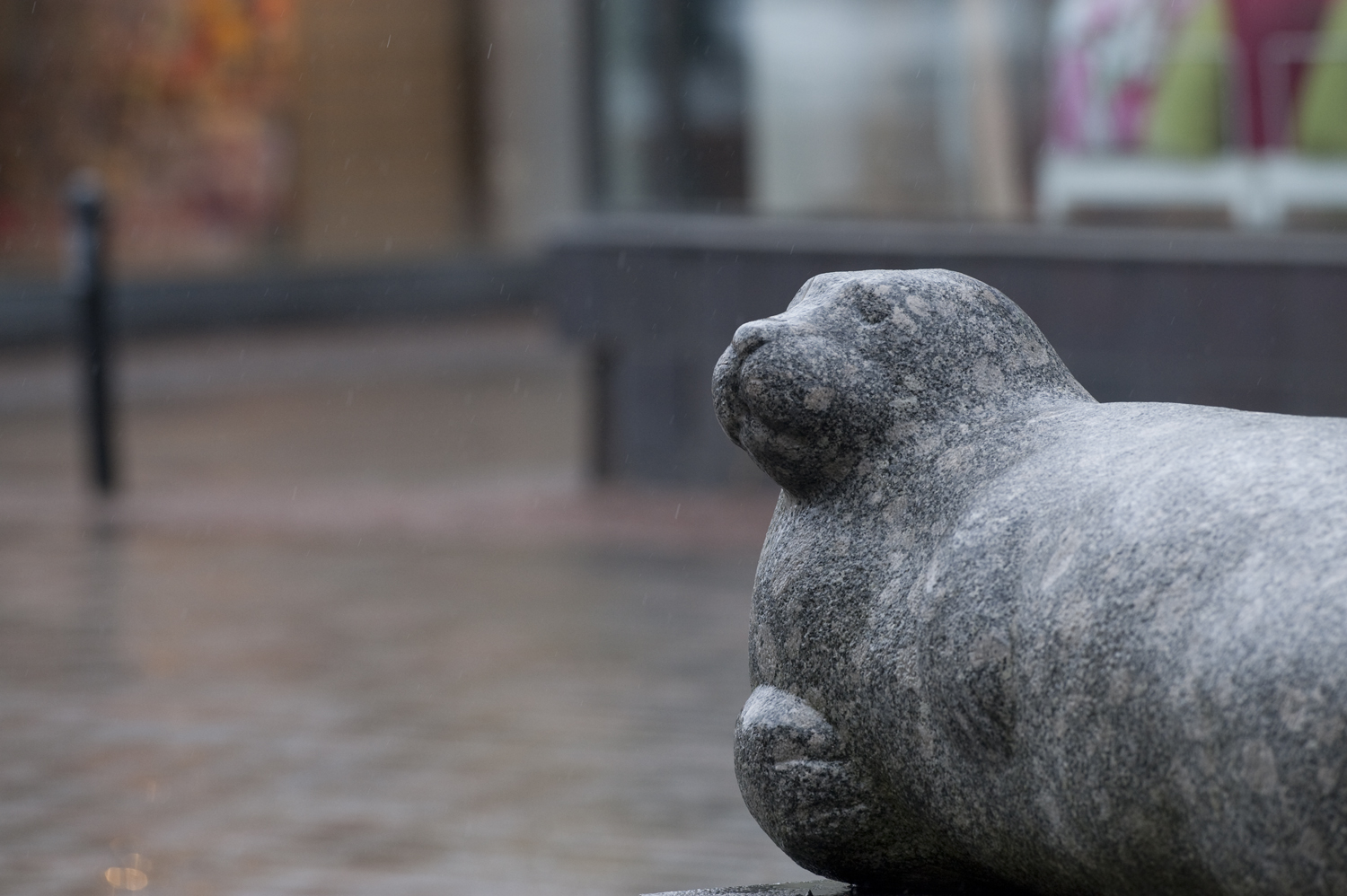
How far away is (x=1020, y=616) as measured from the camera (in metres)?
2.32

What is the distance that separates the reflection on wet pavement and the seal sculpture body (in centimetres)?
212

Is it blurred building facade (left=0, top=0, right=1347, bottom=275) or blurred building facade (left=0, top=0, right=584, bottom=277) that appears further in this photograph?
blurred building facade (left=0, top=0, right=584, bottom=277)

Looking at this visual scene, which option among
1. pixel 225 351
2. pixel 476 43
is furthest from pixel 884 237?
pixel 476 43

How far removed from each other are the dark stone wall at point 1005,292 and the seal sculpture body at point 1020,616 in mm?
5341

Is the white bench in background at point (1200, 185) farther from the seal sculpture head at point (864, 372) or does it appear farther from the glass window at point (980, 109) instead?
the seal sculpture head at point (864, 372)

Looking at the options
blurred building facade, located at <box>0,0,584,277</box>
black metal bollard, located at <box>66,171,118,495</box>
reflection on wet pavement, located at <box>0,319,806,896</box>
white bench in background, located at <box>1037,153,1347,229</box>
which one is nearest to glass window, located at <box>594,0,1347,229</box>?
white bench in background, located at <box>1037,153,1347,229</box>

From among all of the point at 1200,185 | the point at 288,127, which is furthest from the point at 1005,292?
the point at 288,127

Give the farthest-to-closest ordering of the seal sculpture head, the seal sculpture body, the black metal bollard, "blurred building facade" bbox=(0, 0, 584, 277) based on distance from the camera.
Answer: "blurred building facade" bbox=(0, 0, 584, 277) < the black metal bollard < the seal sculpture head < the seal sculpture body

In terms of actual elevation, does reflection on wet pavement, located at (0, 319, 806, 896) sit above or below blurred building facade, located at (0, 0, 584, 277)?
below

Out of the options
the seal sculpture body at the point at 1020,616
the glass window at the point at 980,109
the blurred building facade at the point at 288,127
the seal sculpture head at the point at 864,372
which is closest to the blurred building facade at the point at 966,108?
the glass window at the point at 980,109

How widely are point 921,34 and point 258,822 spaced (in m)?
6.52

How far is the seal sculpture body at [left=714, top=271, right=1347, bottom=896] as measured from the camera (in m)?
2.06

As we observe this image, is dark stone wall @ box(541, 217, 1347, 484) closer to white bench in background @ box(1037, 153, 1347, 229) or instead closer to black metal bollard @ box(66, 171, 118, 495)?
white bench in background @ box(1037, 153, 1347, 229)

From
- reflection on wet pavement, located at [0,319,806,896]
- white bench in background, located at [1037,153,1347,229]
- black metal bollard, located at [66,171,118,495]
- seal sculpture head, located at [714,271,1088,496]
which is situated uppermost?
seal sculpture head, located at [714,271,1088,496]
